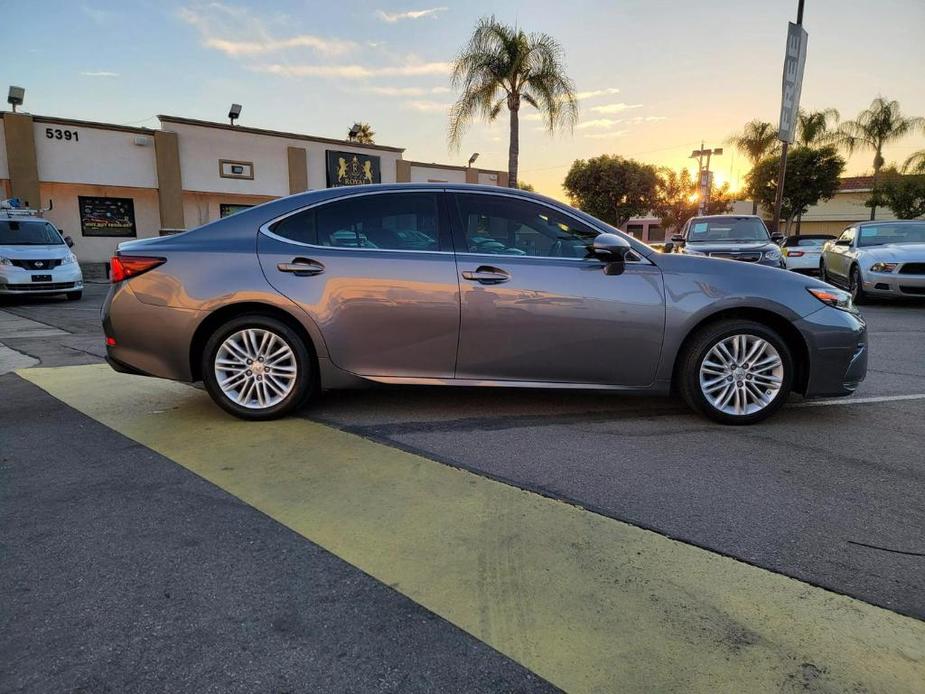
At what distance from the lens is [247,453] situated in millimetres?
3695

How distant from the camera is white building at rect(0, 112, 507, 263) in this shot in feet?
69.2

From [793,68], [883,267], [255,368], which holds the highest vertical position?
[793,68]

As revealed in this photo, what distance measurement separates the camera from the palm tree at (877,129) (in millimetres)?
34938

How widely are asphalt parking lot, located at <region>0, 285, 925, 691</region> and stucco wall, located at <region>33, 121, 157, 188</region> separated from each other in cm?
2079

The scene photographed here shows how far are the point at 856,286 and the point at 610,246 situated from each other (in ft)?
32.7

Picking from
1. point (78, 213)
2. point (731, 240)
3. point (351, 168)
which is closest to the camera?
point (731, 240)

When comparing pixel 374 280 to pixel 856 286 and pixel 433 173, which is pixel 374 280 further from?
pixel 433 173

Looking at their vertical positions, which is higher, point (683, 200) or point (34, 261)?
point (683, 200)

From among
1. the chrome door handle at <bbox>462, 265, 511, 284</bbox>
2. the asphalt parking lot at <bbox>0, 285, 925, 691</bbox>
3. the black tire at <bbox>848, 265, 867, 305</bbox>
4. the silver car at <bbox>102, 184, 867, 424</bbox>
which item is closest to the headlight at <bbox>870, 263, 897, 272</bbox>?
the black tire at <bbox>848, 265, 867, 305</bbox>

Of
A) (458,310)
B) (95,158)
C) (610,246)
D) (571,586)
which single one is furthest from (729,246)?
(95,158)

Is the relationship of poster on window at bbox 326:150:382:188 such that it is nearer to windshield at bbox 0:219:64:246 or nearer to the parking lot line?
windshield at bbox 0:219:64:246

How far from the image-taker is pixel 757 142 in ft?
128

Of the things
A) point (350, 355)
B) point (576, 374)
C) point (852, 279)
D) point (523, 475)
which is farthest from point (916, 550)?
point (852, 279)

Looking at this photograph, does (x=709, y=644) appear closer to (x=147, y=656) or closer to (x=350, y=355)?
(x=147, y=656)
